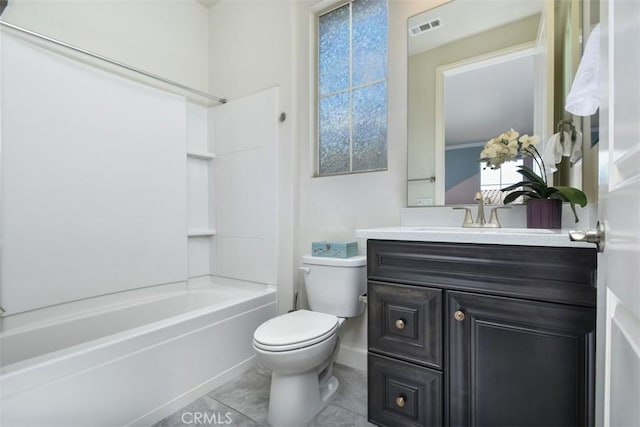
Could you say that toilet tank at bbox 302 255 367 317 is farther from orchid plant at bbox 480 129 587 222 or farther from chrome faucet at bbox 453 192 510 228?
orchid plant at bbox 480 129 587 222

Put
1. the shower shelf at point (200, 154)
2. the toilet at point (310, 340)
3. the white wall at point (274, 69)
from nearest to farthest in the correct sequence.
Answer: the toilet at point (310, 340) → the white wall at point (274, 69) → the shower shelf at point (200, 154)

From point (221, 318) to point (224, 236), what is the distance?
882mm

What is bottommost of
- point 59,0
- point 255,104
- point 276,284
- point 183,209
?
point 276,284

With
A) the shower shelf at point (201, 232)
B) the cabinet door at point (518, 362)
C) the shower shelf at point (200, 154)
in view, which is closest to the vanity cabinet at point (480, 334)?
the cabinet door at point (518, 362)

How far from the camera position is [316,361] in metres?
1.44

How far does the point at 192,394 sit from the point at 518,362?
1.56 meters

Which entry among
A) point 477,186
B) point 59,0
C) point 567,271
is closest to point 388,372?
point 567,271

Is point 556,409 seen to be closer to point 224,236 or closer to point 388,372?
point 388,372

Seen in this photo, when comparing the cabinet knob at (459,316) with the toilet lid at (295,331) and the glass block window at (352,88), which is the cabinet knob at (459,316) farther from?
the glass block window at (352,88)

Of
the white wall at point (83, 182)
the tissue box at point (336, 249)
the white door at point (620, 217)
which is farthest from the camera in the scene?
the tissue box at point (336, 249)

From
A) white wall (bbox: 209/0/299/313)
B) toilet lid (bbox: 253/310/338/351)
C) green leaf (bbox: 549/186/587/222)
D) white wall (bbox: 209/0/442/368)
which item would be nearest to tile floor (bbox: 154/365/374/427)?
white wall (bbox: 209/0/442/368)

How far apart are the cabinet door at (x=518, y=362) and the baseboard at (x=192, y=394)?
50.2 inches

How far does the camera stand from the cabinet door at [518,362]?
91cm

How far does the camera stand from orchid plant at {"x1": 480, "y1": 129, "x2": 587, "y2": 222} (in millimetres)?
1290
